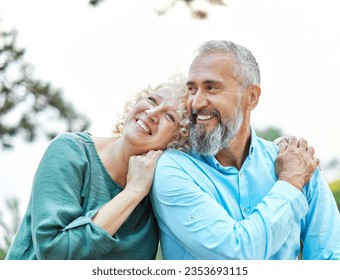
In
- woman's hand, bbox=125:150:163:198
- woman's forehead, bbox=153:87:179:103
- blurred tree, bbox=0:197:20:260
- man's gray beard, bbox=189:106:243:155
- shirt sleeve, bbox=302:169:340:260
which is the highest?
woman's forehead, bbox=153:87:179:103

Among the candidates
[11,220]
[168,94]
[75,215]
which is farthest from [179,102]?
[11,220]

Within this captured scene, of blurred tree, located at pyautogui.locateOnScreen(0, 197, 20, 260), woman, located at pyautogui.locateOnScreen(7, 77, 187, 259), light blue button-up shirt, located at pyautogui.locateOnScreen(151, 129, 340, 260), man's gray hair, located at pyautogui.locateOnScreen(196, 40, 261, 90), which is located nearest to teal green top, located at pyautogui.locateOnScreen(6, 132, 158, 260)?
woman, located at pyautogui.locateOnScreen(7, 77, 187, 259)

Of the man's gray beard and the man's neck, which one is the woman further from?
the man's neck

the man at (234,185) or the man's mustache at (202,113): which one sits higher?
the man's mustache at (202,113)

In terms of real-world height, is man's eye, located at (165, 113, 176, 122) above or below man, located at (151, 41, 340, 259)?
above

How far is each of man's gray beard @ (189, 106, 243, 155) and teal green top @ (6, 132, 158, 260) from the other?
12.6 inches

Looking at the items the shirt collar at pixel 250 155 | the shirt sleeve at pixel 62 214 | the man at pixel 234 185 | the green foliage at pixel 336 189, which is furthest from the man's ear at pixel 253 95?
the green foliage at pixel 336 189

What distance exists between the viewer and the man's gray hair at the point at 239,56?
2.58 m

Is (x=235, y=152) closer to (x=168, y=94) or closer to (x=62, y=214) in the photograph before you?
(x=168, y=94)

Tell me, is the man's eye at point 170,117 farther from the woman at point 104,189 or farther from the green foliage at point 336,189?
the green foliage at point 336,189

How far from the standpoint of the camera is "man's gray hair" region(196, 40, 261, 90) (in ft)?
8.48

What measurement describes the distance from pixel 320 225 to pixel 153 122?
858 mm
